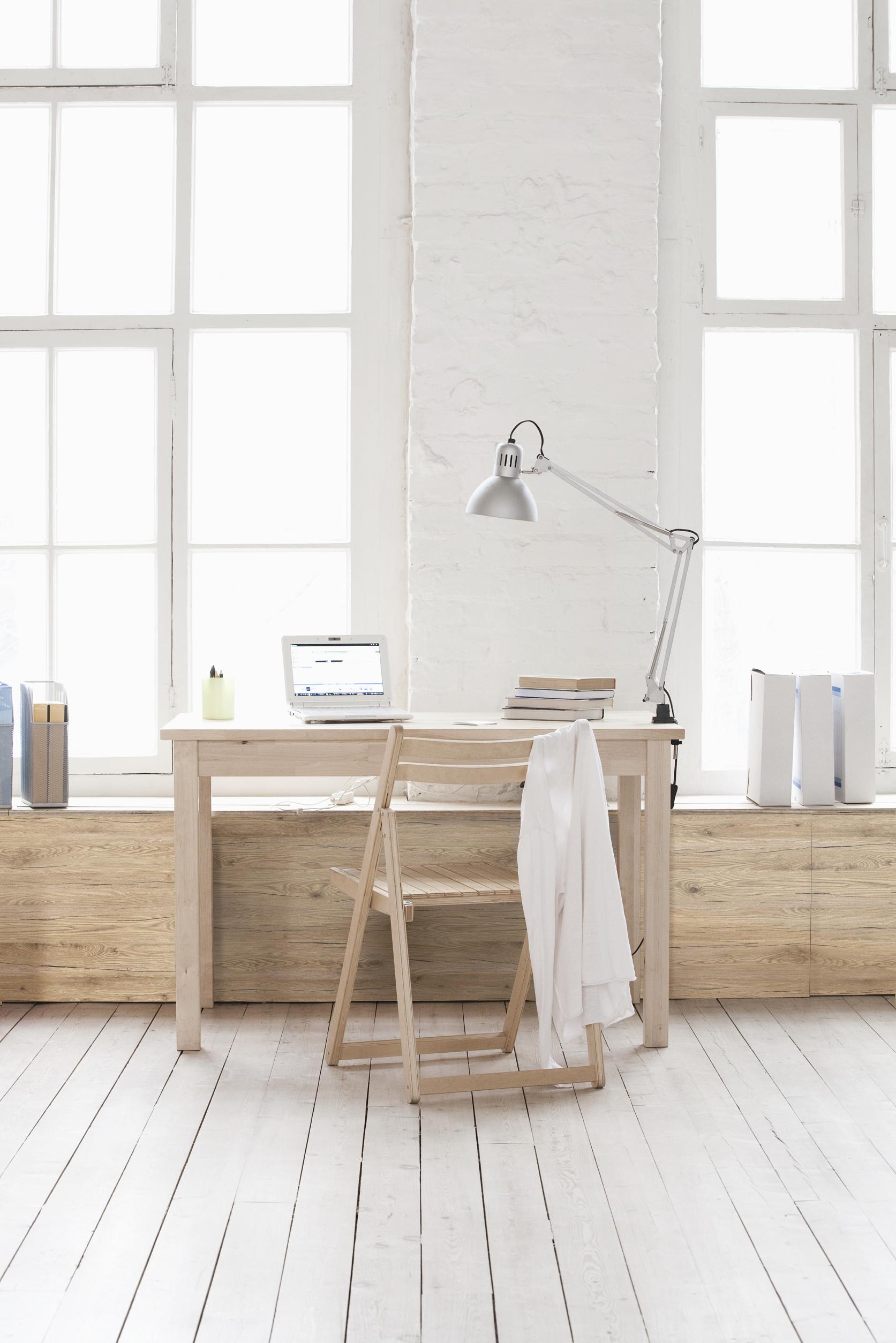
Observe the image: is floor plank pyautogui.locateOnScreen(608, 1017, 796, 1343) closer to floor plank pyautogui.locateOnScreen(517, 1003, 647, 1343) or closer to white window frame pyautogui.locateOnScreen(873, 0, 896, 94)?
floor plank pyautogui.locateOnScreen(517, 1003, 647, 1343)

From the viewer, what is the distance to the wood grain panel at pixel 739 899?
3.54m

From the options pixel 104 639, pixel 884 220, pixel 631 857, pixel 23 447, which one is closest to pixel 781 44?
pixel 884 220

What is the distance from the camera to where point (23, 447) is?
398 centimetres

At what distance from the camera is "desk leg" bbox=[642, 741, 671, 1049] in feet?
10.4

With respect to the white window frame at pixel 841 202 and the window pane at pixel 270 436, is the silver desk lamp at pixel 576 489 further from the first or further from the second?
the white window frame at pixel 841 202

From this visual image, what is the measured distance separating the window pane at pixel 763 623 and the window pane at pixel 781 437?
0.09 m

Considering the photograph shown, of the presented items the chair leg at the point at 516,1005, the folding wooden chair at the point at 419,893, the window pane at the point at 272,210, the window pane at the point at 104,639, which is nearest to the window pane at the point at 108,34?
the window pane at the point at 272,210

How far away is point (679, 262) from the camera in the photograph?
13.1ft

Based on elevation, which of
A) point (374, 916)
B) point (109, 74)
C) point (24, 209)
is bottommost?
point (374, 916)

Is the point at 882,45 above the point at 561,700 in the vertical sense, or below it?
above

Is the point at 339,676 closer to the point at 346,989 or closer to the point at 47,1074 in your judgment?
the point at 346,989

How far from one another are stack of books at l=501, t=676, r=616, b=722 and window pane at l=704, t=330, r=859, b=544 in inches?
36.3

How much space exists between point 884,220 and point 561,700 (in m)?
2.05

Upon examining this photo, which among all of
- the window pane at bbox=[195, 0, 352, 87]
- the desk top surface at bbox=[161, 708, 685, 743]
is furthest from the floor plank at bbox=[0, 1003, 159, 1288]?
the window pane at bbox=[195, 0, 352, 87]
